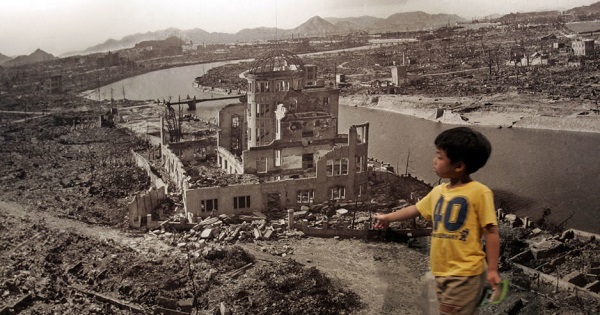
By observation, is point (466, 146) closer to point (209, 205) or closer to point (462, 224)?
point (462, 224)

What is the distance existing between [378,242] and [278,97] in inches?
362

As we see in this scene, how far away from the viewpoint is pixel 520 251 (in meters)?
13.9

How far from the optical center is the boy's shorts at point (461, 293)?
3.02 m

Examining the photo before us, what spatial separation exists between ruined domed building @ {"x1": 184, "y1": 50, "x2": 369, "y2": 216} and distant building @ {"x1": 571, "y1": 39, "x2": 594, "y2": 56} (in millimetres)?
17287

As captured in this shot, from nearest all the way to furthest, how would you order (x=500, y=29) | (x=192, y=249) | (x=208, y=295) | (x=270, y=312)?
(x=270, y=312), (x=208, y=295), (x=192, y=249), (x=500, y=29)

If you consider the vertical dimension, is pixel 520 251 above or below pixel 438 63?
below

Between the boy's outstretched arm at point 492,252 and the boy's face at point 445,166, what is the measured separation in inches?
13.1

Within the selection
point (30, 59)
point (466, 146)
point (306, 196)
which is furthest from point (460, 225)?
point (30, 59)

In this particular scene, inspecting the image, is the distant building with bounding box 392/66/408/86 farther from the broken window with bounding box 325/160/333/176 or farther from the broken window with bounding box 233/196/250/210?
the broken window with bounding box 233/196/250/210

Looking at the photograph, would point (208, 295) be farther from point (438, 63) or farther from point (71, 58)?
point (71, 58)

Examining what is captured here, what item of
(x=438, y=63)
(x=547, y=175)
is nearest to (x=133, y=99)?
(x=438, y=63)

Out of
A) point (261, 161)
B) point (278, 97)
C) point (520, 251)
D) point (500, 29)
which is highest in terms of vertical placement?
point (500, 29)

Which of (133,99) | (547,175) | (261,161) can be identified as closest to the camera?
(261,161)

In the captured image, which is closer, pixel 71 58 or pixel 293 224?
pixel 293 224
